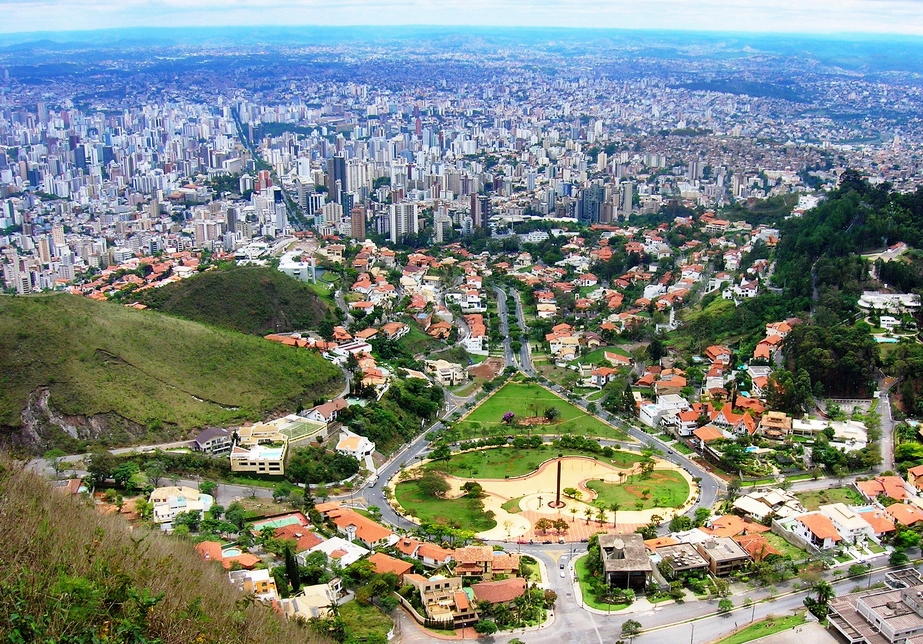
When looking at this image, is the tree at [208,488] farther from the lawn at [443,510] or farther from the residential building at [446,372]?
the residential building at [446,372]

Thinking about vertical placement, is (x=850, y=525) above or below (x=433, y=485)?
above

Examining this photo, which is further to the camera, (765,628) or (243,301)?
(243,301)

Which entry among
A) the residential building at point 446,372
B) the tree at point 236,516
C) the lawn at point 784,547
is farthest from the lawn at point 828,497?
the residential building at point 446,372

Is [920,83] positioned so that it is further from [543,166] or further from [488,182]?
[488,182]

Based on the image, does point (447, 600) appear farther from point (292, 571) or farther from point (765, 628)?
point (765, 628)

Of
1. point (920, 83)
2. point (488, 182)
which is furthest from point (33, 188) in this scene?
point (920, 83)

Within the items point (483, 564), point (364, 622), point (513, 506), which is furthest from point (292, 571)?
point (513, 506)

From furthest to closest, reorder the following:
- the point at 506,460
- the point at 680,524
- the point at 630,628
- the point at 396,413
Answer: the point at 396,413
the point at 506,460
the point at 680,524
the point at 630,628
